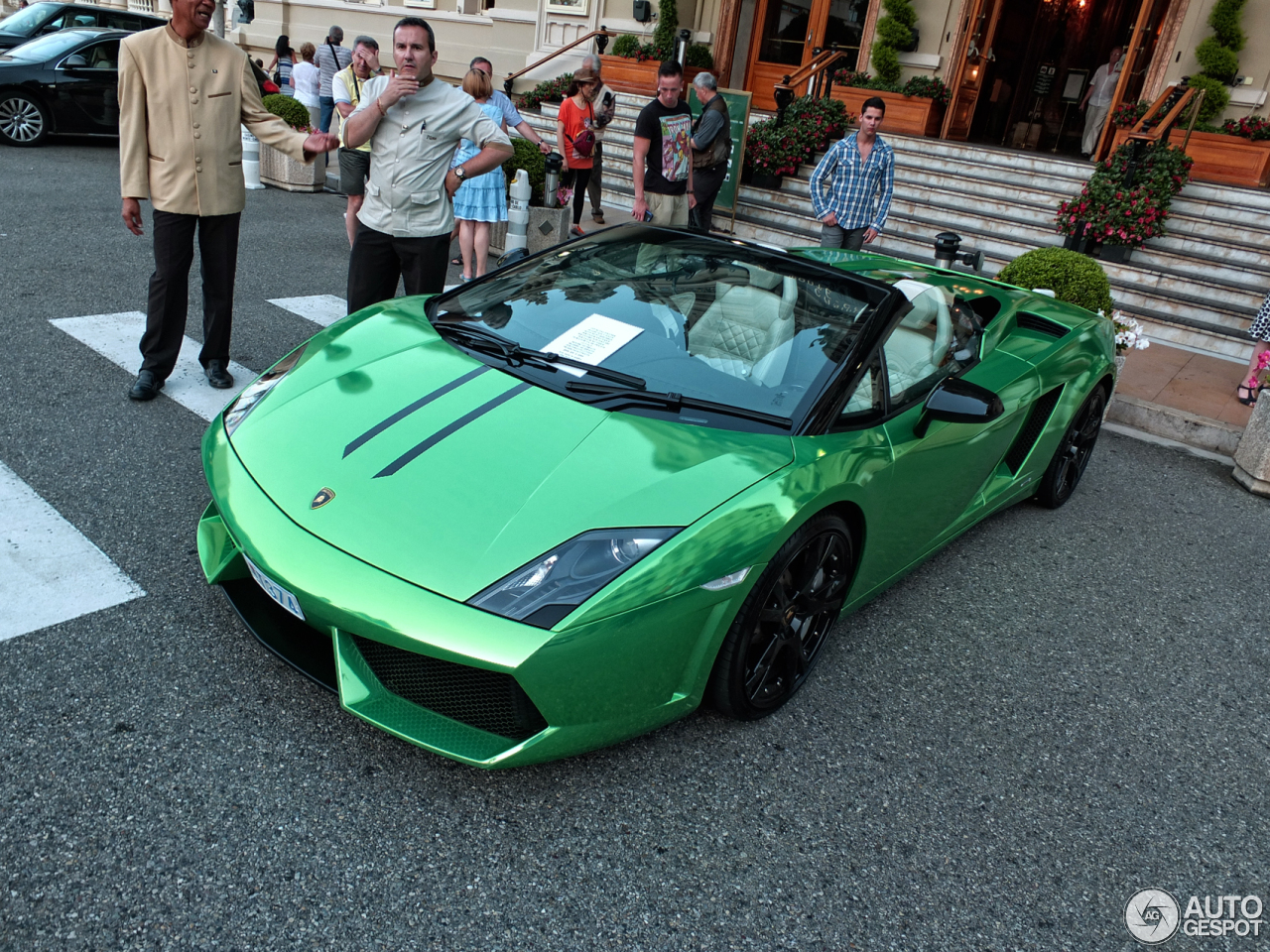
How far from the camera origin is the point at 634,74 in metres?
15.2

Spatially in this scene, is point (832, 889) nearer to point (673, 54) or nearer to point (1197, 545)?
point (1197, 545)

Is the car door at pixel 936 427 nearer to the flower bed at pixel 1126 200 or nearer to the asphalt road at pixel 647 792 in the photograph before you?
the asphalt road at pixel 647 792

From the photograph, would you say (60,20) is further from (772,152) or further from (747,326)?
(747,326)

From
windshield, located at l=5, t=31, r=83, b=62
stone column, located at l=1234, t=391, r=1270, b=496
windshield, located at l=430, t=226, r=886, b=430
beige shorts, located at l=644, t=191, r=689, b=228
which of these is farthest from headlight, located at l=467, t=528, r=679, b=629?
windshield, located at l=5, t=31, r=83, b=62

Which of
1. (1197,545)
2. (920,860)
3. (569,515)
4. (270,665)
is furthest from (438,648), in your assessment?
(1197,545)

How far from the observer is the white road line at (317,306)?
20.1 feet

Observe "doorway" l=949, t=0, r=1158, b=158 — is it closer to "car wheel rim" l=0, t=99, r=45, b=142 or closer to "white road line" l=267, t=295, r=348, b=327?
"white road line" l=267, t=295, r=348, b=327

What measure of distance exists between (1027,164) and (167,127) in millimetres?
10382

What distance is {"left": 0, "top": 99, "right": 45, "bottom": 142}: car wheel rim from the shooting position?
1103 centimetres

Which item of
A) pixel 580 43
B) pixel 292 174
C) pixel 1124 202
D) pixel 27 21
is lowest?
pixel 292 174

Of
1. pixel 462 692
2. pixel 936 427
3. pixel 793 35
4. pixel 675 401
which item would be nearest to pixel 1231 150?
pixel 793 35

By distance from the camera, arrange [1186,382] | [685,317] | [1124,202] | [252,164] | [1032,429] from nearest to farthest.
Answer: [685,317], [1032,429], [1186,382], [1124,202], [252,164]

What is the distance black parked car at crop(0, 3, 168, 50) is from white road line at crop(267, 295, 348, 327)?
340 inches

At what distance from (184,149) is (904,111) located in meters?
11.4
